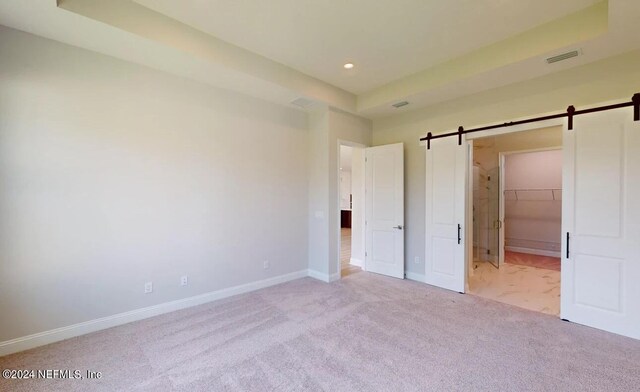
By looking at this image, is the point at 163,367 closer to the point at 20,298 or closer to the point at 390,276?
the point at 20,298

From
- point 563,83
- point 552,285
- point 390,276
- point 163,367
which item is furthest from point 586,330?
point 163,367

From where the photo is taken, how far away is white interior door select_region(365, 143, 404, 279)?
16.1 ft

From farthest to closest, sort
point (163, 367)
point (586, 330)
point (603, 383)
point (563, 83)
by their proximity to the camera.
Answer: point (563, 83) < point (586, 330) < point (163, 367) < point (603, 383)

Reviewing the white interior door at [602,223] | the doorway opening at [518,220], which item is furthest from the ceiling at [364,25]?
the doorway opening at [518,220]

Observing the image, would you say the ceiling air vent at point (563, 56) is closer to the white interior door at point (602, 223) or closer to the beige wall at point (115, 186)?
the white interior door at point (602, 223)

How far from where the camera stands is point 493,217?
5891mm

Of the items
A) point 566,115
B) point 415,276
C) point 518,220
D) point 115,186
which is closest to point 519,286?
point 415,276

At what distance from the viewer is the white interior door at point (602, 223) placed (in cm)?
290

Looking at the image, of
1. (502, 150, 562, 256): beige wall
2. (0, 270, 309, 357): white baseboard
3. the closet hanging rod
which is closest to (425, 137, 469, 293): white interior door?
the closet hanging rod

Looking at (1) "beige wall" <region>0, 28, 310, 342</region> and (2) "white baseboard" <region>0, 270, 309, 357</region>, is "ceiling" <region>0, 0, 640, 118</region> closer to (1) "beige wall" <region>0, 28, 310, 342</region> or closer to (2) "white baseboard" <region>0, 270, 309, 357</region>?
(1) "beige wall" <region>0, 28, 310, 342</region>

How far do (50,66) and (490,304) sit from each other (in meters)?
5.81

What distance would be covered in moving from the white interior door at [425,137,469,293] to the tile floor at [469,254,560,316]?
17.9 inches

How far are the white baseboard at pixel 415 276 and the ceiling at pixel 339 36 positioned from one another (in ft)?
9.80

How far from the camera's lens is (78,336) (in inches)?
113
